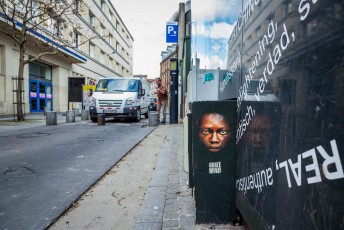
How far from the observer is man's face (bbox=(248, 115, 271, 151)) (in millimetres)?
1496

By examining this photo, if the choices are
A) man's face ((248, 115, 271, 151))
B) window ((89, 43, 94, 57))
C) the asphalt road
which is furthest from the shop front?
man's face ((248, 115, 271, 151))

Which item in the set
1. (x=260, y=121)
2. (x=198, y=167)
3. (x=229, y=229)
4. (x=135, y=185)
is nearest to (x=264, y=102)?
(x=260, y=121)

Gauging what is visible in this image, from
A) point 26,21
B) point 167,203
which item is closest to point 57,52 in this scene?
point 26,21

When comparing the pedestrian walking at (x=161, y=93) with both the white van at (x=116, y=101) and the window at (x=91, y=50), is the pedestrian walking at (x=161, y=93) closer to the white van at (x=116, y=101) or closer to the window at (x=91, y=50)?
the white van at (x=116, y=101)

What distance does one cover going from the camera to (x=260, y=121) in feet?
5.28

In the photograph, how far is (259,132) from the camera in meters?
1.63

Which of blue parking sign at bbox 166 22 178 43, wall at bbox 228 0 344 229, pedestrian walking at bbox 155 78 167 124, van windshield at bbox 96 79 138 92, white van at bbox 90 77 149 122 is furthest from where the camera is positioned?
blue parking sign at bbox 166 22 178 43

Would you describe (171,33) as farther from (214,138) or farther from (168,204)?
(214,138)

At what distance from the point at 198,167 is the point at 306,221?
138 cm

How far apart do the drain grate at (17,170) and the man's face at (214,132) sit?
9.94 ft

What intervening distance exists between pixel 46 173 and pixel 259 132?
139 inches

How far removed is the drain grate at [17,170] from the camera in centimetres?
418

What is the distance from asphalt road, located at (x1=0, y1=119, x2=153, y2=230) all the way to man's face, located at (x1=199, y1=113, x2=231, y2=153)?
1527 millimetres

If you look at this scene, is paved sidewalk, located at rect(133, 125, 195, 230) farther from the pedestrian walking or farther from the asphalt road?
the pedestrian walking
